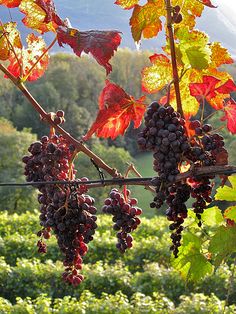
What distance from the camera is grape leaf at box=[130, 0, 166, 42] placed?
31.3 inches

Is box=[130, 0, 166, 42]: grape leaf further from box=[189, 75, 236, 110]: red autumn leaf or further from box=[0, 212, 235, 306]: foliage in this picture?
box=[0, 212, 235, 306]: foliage

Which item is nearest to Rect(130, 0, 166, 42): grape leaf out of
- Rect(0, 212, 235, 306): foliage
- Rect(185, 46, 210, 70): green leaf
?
Rect(185, 46, 210, 70): green leaf

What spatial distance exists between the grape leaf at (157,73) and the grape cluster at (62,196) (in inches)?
6.4

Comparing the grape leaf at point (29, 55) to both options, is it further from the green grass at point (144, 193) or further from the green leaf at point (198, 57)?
the green grass at point (144, 193)

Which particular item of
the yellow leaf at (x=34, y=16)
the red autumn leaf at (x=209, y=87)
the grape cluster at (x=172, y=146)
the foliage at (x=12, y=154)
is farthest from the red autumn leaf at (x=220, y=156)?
the foliage at (x=12, y=154)

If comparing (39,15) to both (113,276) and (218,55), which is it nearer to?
(218,55)

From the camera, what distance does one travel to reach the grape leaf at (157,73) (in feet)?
2.73

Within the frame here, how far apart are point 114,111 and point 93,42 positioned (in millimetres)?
114

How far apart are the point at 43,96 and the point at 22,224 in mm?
16605

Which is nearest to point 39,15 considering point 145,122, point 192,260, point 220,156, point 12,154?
point 145,122

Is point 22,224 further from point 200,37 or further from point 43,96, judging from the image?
point 43,96

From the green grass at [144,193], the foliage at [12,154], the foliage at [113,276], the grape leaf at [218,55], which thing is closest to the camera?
the grape leaf at [218,55]

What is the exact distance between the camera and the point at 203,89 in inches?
31.2

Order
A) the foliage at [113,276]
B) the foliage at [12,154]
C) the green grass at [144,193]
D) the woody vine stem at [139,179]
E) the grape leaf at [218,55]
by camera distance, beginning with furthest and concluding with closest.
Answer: the green grass at [144,193] < the foliage at [12,154] < the foliage at [113,276] < the grape leaf at [218,55] < the woody vine stem at [139,179]
